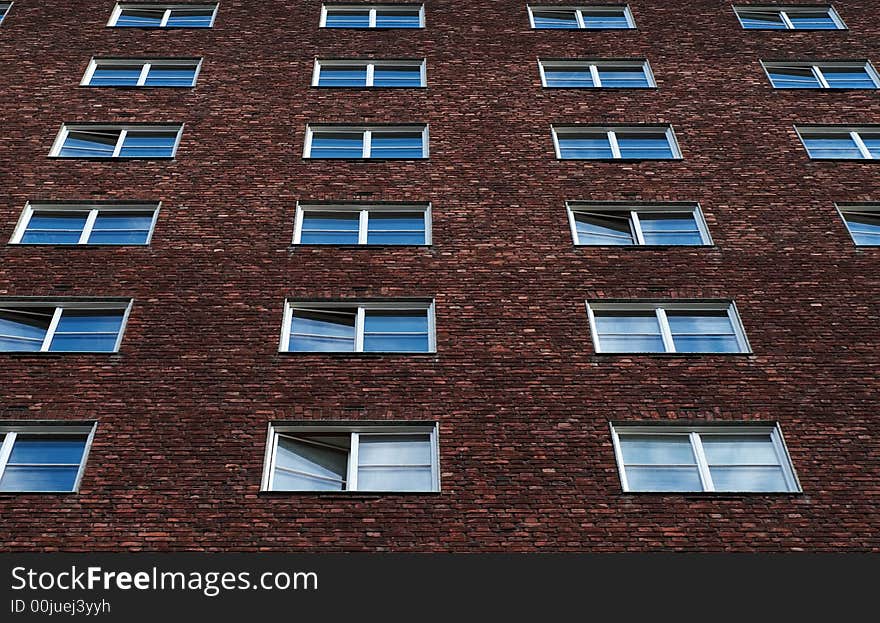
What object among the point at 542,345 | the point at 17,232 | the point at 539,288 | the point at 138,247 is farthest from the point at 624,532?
the point at 17,232

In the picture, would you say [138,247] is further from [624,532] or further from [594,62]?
[594,62]

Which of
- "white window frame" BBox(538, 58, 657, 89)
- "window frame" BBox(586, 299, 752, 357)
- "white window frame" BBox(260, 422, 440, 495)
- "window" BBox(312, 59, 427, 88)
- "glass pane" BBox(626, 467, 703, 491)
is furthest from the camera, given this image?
"white window frame" BBox(538, 58, 657, 89)

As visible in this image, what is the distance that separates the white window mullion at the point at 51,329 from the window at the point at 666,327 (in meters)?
9.82

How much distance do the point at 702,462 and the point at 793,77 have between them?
1458cm

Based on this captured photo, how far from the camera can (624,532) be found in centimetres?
1495

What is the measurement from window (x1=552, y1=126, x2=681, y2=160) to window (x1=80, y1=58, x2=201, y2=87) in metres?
9.74

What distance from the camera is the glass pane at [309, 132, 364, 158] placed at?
932 inches

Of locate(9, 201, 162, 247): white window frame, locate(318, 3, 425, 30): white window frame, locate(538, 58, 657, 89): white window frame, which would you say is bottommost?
locate(9, 201, 162, 247): white window frame

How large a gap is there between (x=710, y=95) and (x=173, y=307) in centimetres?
1453

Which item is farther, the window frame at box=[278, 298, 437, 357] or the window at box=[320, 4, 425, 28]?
the window at box=[320, 4, 425, 28]

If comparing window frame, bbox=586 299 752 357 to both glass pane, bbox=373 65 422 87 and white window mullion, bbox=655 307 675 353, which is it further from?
glass pane, bbox=373 65 422 87

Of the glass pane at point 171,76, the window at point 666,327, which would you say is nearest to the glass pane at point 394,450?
the window at point 666,327

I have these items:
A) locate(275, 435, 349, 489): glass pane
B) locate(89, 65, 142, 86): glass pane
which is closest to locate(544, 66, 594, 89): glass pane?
locate(89, 65, 142, 86): glass pane

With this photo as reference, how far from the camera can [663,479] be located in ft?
52.7
